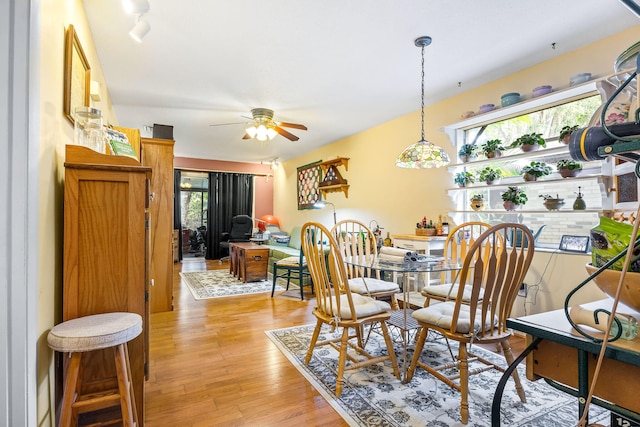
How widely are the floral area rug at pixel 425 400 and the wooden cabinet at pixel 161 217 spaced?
6.47 ft

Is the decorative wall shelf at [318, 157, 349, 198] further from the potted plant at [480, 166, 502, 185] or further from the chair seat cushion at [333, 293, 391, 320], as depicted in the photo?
the chair seat cushion at [333, 293, 391, 320]

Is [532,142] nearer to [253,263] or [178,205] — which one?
[253,263]

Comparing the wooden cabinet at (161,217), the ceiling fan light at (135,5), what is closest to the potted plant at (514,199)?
the ceiling fan light at (135,5)

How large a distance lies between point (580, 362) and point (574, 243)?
2.54 metres

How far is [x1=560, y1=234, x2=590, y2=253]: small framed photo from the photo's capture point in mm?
2588

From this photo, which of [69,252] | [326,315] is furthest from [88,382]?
[326,315]

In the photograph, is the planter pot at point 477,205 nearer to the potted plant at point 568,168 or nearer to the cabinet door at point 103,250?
the potted plant at point 568,168

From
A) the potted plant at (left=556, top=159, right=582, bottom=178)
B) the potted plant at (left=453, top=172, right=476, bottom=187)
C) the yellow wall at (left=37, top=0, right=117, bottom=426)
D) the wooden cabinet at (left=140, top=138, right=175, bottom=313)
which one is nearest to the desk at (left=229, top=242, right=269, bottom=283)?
the wooden cabinet at (left=140, top=138, right=175, bottom=313)

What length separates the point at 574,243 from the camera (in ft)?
8.78

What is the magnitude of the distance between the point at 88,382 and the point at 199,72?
2629mm

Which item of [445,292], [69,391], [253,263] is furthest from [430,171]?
[69,391]

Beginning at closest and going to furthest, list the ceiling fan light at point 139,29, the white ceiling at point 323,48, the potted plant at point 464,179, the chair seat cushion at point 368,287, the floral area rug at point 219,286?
the ceiling fan light at point 139,29 < the white ceiling at point 323,48 < the chair seat cushion at point 368,287 < the potted plant at point 464,179 < the floral area rug at point 219,286

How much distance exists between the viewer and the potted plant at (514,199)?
3004 mm

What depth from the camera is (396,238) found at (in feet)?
12.7
